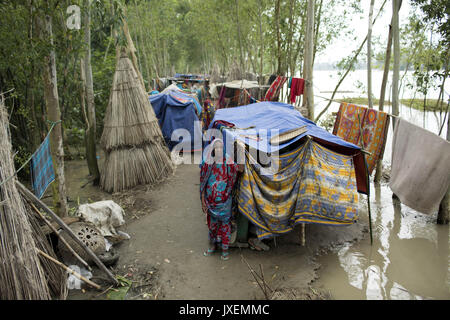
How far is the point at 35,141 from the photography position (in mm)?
5516

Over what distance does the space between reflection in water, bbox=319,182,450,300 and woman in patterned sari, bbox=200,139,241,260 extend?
137cm

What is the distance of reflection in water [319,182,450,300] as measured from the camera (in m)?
3.63

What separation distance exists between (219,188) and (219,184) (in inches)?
2.1

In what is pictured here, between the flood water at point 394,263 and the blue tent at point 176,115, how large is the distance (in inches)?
214

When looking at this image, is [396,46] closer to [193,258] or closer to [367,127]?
[367,127]

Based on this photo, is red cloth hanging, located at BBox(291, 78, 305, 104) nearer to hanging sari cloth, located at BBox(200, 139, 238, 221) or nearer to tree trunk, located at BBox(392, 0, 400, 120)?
tree trunk, located at BBox(392, 0, 400, 120)

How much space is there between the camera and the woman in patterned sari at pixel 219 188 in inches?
154

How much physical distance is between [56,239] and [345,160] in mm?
3858

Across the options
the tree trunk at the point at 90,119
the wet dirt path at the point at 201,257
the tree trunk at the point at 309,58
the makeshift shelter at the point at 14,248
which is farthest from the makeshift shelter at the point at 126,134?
the tree trunk at the point at 309,58

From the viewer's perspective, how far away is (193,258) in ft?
13.3

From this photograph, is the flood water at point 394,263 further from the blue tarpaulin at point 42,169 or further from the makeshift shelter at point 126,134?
the makeshift shelter at point 126,134
